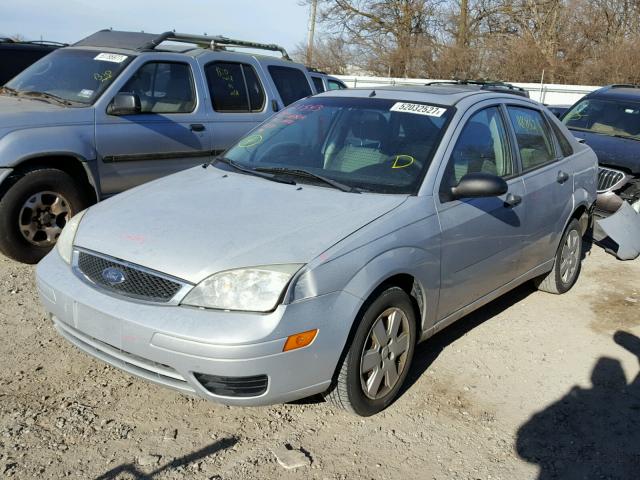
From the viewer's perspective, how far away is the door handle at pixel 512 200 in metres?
4.26

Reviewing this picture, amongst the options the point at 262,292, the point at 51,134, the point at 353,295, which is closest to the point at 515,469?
the point at 353,295

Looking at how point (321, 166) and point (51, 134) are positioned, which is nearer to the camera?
point (321, 166)

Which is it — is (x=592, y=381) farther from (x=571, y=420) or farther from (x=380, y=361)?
(x=380, y=361)

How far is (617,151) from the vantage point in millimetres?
7695

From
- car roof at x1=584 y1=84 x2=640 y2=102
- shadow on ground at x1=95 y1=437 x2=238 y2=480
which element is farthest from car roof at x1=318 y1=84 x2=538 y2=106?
car roof at x1=584 y1=84 x2=640 y2=102

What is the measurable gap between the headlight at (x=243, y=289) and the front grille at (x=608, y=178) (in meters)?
5.71

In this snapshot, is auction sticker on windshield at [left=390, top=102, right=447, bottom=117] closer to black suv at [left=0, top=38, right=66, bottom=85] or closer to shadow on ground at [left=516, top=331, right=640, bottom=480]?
shadow on ground at [left=516, top=331, right=640, bottom=480]

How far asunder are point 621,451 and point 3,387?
10.9 feet

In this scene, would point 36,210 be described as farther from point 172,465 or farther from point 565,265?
point 565,265

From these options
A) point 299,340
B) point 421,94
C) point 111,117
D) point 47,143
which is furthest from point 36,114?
point 299,340

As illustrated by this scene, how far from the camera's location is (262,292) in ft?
9.52

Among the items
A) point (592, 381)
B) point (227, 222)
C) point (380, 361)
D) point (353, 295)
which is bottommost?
point (592, 381)

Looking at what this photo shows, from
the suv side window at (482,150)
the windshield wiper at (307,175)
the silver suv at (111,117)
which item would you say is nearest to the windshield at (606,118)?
the silver suv at (111,117)

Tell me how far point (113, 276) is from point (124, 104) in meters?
3.11
